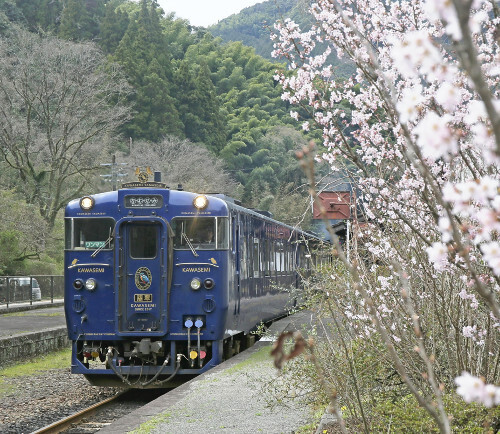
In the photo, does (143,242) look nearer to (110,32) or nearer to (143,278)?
(143,278)

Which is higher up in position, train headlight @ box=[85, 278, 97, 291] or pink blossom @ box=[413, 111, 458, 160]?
pink blossom @ box=[413, 111, 458, 160]

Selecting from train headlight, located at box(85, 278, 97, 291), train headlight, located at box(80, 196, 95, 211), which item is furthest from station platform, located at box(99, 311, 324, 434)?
train headlight, located at box(80, 196, 95, 211)

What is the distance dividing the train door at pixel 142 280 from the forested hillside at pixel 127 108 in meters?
2.94

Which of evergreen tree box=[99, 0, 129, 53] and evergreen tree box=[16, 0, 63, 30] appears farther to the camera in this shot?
evergreen tree box=[99, 0, 129, 53]

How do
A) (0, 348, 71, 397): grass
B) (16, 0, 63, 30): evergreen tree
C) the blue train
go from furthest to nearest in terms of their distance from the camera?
(16, 0, 63, 30): evergreen tree
(0, 348, 71, 397): grass
the blue train

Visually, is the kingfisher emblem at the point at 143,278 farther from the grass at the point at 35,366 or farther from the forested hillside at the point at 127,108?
the forested hillside at the point at 127,108

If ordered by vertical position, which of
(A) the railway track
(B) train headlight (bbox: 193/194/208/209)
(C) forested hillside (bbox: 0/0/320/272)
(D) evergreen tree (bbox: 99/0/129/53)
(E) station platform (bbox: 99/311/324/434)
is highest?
(D) evergreen tree (bbox: 99/0/129/53)

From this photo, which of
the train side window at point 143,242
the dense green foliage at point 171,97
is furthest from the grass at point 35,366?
the dense green foliage at point 171,97

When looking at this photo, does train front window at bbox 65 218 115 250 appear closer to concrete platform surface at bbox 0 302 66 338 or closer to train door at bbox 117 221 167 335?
train door at bbox 117 221 167 335

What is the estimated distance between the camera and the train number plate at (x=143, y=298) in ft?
33.3

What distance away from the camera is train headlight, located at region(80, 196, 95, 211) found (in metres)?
10.4

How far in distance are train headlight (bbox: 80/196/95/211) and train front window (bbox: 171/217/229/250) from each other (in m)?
1.10

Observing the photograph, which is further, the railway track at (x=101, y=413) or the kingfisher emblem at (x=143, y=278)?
the kingfisher emblem at (x=143, y=278)

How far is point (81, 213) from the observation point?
10.4 m
